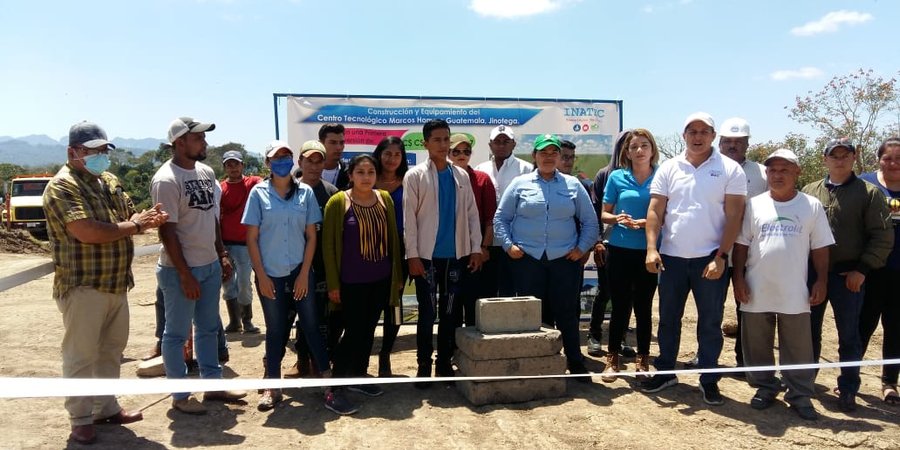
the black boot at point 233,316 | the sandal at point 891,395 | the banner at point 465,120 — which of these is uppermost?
the banner at point 465,120

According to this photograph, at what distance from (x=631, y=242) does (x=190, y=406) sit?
11.8ft

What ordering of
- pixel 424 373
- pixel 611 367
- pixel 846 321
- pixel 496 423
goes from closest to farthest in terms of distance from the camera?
Answer: pixel 496 423 < pixel 846 321 < pixel 424 373 < pixel 611 367

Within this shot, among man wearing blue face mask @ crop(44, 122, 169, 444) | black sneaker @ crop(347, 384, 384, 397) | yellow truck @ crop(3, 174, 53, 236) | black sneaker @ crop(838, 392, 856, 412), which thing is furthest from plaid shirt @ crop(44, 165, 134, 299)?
yellow truck @ crop(3, 174, 53, 236)

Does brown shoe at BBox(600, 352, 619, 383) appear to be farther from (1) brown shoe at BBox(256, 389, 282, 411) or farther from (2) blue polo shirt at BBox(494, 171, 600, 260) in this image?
(1) brown shoe at BBox(256, 389, 282, 411)

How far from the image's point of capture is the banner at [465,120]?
6188 millimetres

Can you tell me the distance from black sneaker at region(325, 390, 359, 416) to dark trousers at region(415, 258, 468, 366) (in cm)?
74

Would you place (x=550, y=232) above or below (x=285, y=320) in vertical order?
above

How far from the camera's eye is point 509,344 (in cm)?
433

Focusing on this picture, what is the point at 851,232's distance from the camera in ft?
13.7

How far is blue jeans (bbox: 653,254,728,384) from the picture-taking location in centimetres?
427

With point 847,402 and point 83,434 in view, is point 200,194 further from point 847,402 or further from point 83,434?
point 847,402

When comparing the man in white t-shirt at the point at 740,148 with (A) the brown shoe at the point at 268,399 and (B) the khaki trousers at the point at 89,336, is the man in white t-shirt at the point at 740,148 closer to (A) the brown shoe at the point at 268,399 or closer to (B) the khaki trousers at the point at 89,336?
(A) the brown shoe at the point at 268,399

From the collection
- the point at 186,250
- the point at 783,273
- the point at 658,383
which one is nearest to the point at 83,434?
the point at 186,250

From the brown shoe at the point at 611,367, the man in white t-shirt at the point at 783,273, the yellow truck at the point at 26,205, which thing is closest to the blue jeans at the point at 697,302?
the man in white t-shirt at the point at 783,273
